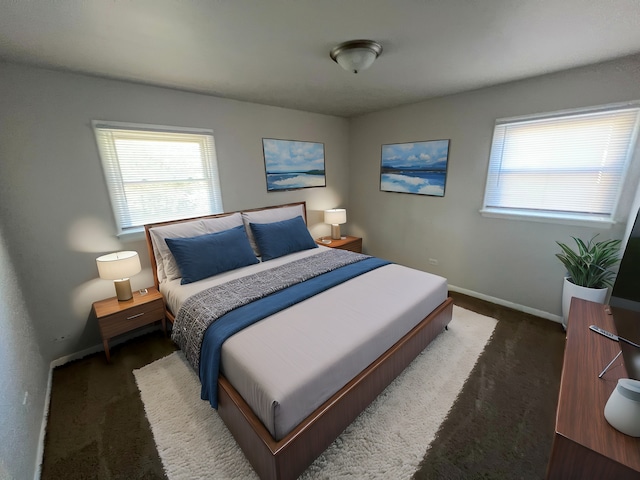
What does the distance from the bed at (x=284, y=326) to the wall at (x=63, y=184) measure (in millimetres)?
486

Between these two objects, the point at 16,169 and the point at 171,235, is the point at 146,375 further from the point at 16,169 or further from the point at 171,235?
the point at 16,169

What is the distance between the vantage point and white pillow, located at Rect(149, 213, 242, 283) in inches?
97.3

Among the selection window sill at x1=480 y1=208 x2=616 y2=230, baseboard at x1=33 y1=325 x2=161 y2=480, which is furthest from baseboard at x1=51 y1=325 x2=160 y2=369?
window sill at x1=480 y1=208 x2=616 y2=230

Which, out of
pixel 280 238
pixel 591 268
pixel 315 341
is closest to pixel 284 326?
pixel 315 341

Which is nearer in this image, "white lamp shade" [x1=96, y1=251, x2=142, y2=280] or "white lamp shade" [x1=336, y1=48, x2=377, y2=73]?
"white lamp shade" [x1=336, y1=48, x2=377, y2=73]

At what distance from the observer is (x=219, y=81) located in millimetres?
2354

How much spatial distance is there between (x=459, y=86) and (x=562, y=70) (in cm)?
80

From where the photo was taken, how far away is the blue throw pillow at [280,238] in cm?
287

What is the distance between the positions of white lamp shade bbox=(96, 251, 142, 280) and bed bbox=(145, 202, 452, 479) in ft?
0.96

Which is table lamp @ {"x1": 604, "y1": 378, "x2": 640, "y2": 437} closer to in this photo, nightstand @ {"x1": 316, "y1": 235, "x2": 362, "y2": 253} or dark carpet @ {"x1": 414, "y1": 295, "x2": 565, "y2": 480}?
dark carpet @ {"x1": 414, "y1": 295, "x2": 565, "y2": 480}

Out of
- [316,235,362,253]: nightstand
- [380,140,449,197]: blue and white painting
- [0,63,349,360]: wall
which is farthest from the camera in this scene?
[316,235,362,253]: nightstand

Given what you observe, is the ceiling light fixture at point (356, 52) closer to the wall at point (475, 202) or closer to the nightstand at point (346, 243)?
the wall at point (475, 202)

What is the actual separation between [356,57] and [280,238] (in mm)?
1843

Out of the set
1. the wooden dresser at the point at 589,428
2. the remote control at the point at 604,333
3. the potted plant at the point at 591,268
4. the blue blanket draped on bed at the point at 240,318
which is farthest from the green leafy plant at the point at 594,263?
the blue blanket draped on bed at the point at 240,318
